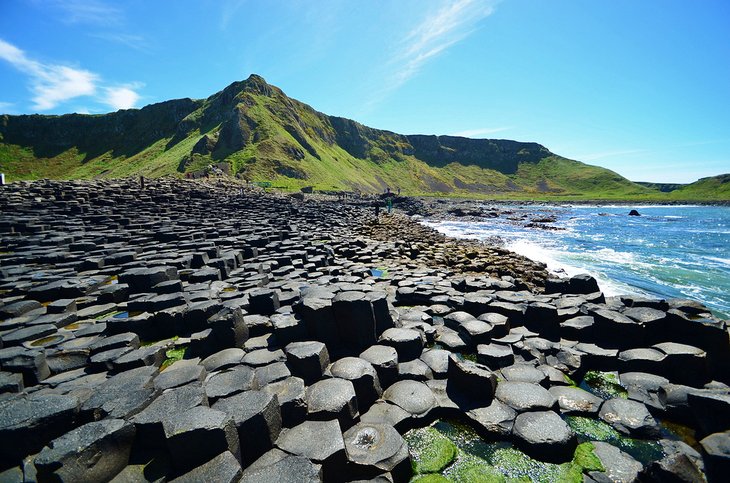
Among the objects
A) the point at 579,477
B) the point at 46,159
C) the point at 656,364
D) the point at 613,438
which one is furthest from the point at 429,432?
the point at 46,159

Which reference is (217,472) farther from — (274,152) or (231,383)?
(274,152)

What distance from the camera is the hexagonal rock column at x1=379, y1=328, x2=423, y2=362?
5.36m

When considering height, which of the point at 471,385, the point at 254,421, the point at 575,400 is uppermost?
the point at 254,421

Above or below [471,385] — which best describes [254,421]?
above

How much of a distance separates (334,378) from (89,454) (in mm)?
2543

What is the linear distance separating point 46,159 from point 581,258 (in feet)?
470

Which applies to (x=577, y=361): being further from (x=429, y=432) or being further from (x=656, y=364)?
(x=429, y=432)

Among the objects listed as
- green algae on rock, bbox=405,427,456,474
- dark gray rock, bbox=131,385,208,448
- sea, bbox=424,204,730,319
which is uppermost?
dark gray rock, bbox=131,385,208,448

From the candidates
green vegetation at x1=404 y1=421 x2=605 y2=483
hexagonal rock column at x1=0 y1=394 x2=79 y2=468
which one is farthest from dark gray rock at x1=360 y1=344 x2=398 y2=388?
hexagonal rock column at x1=0 y1=394 x2=79 y2=468

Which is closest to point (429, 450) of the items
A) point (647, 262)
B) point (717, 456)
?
point (717, 456)

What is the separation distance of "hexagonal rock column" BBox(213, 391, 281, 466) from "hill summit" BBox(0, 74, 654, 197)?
60.0 meters

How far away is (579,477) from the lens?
3281mm

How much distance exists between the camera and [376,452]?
131 inches

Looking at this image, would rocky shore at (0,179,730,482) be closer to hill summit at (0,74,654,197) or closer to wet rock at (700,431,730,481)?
wet rock at (700,431,730,481)
